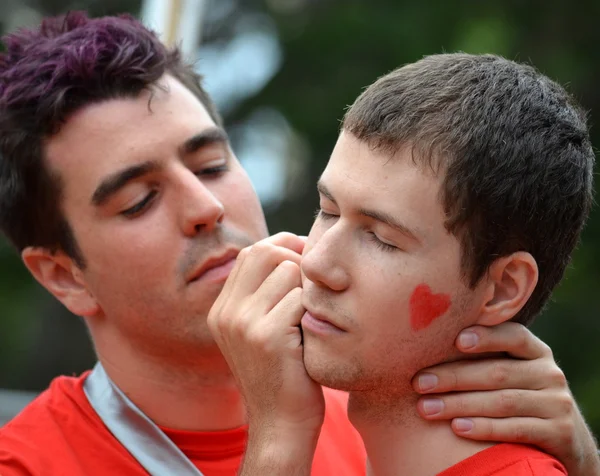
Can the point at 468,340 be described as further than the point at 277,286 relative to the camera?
No

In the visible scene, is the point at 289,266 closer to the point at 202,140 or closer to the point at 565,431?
the point at 202,140

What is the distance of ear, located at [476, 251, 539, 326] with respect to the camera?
2.64 meters

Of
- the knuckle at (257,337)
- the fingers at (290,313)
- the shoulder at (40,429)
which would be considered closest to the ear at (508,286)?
the fingers at (290,313)

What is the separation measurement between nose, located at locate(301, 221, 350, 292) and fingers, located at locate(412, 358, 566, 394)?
380mm

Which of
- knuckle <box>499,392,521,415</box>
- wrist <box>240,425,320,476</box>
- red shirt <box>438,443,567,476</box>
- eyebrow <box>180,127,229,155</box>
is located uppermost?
eyebrow <box>180,127,229,155</box>

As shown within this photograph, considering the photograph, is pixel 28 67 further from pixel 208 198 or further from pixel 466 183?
pixel 466 183

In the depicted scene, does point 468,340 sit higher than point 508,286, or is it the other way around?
point 508,286

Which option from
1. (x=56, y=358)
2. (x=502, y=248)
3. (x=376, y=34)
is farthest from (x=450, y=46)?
(x=502, y=248)

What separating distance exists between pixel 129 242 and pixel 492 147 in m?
1.57

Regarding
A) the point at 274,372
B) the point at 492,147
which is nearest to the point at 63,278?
the point at 274,372

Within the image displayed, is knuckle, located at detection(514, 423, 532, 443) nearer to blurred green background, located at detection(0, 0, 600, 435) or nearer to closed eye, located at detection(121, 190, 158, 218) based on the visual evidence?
closed eye, located at detection(121, 190, 158, 218)

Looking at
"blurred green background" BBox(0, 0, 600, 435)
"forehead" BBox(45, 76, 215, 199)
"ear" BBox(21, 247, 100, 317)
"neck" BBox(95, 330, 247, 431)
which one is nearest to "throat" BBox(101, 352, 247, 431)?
"neck" BBox(95, 330, 247, 431)

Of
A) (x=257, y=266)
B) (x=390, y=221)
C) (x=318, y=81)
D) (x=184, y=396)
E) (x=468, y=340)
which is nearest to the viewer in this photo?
(x=390, y=221)

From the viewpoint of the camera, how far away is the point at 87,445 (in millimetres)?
3436
